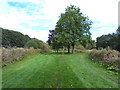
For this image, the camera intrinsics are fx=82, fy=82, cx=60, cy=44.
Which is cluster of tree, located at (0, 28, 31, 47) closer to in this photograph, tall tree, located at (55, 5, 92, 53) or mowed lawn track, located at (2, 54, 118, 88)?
tall tree, located at (55, 5, 92, 53)

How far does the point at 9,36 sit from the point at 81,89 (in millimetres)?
21019

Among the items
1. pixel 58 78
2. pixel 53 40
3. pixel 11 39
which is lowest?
pixel 58 78

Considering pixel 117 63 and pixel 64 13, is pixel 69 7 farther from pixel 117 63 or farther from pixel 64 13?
pixel 117 63

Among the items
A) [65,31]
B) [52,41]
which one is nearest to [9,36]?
[52,41]

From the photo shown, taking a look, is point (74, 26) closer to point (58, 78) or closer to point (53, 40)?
point (53, 40)

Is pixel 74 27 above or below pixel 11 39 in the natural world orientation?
above

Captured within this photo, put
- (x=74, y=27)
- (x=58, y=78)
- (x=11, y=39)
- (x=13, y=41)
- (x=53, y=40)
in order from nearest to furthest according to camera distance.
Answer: (x=58, y=78)
(x=74, y=27)
(x=53, y=40)
(x=11, y=39)
(x=13, y=41)

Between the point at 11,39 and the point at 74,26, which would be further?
the point at 11,39

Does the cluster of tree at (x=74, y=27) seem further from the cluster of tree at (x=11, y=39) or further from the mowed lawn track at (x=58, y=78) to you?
the cluster of tree at (x=11, y=39)

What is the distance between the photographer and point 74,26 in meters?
13.8

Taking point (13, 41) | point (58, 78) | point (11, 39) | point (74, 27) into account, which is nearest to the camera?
point (58, 78)

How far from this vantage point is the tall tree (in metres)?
13.8

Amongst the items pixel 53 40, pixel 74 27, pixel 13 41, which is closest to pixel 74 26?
pixel 74 27

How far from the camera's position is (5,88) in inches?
120
